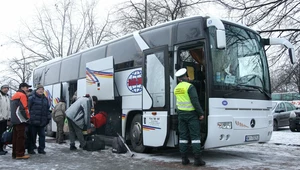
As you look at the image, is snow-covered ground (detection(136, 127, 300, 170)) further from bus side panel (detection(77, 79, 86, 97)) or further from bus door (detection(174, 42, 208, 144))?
bus side panel (detection(77, 79, 86, 97))

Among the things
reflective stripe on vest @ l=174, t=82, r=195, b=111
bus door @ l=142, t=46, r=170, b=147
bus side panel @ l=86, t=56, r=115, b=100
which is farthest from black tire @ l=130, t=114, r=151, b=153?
reflective stripe on vest @ l=174, t=82, r=195, b=111

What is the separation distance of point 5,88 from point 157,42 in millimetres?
4638

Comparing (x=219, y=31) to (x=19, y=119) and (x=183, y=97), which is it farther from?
(x=19, y=119)

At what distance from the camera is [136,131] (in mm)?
9336

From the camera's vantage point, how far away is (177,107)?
7602 mm

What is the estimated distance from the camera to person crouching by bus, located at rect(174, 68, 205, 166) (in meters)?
7.23

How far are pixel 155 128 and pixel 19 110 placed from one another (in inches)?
138

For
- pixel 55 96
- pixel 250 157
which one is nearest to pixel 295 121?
pixel 250 157

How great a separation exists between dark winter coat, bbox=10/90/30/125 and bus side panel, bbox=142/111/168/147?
306cm

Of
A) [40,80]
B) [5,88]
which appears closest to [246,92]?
[5,88]

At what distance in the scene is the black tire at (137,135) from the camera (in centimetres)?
917

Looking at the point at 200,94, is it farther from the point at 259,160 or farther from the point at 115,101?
the point at 115,101

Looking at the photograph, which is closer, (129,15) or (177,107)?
(177,107)

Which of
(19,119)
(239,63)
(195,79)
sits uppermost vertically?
(239,63)
